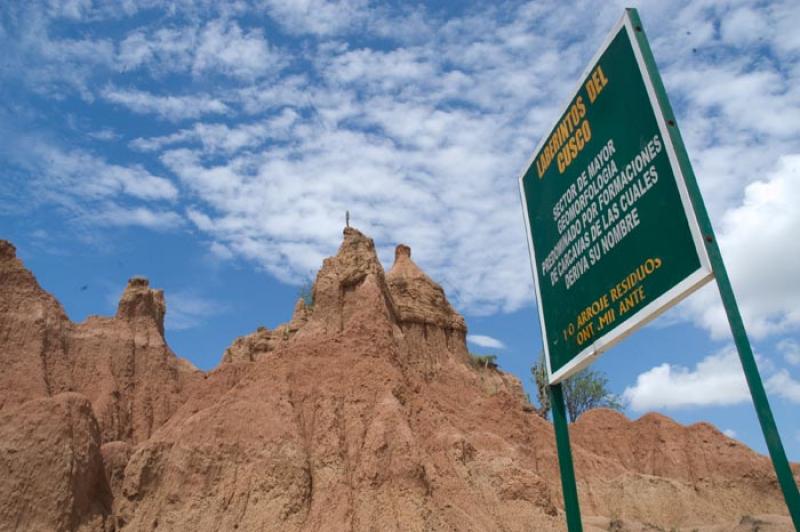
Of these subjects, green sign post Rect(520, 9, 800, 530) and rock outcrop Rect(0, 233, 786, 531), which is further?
rock outcrop Rect(0, 233, 786, 531)

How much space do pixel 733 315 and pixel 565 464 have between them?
2868mm

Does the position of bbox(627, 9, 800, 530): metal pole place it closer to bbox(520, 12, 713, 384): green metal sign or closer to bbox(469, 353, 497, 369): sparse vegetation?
bbox(520, 12, 713, 384): green metal sign

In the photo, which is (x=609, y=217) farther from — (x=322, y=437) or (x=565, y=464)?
(x=322, y=437)

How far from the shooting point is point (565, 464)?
759 centimetres

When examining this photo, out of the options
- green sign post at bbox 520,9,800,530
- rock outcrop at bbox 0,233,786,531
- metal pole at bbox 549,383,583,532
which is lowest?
metal pole at bbox 549,383,583,532

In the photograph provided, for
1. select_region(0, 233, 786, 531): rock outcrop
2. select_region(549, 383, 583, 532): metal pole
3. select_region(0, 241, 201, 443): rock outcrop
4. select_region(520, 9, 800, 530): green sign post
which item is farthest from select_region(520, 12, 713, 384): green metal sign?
select_region(0, 241, 201, 443): rock outcrop

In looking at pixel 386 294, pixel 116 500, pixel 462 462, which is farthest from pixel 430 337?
pixel 116 500

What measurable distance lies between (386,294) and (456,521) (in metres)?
15.7

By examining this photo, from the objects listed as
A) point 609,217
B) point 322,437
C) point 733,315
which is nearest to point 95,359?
point 322,437

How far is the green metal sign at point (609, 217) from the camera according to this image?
6129mm

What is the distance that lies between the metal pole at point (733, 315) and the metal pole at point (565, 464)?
8.00 feet

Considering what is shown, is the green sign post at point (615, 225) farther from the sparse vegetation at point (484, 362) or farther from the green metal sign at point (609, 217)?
the sparse vegetation at point (484, 362)

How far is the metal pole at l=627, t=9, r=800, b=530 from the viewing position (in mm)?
5012

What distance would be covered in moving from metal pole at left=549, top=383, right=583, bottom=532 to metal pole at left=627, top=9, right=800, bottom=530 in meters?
2.44
